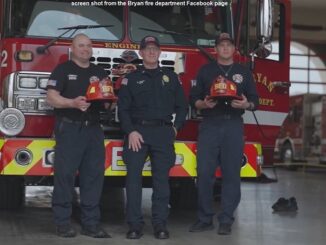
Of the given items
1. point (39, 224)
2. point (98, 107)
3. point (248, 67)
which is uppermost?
point (248, 67)

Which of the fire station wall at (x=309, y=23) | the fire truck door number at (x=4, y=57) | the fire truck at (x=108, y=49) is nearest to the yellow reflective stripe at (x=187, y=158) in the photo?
the fire truck at (x=108, y=49)

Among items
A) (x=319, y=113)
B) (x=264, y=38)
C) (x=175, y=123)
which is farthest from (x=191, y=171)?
(x=319, y=113)

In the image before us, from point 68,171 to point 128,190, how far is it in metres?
0.57

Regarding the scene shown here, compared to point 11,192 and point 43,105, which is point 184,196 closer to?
point 11,192

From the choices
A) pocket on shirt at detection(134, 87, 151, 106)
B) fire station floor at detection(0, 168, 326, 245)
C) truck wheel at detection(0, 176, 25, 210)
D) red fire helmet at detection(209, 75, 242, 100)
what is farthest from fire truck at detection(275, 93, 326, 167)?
pocket on shirt at detection(134, 87, 151, 106)

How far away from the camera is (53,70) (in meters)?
5.49

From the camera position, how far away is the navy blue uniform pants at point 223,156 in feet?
18.6

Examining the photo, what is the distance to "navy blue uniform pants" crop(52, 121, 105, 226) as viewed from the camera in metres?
5.29

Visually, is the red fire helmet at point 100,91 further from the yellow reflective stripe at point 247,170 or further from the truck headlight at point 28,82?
the yellow reflective stripe at point 247,170

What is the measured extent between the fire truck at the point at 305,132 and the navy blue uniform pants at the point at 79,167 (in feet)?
49.9

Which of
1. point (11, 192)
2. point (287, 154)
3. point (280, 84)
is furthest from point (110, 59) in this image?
point (287, 154)

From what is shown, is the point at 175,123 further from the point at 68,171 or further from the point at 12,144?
the point at 12,144

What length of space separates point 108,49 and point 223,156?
59.4 inches

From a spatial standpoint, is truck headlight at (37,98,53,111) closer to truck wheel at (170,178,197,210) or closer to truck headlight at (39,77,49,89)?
truck headlight at (39,77,49,89)
